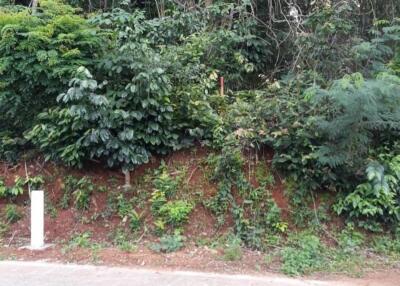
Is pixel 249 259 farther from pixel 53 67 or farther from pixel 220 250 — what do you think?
pixel 53 67

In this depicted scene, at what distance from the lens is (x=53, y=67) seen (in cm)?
828

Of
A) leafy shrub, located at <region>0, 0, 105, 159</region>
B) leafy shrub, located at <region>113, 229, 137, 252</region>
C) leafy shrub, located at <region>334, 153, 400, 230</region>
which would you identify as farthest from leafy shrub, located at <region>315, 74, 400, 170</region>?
leafy shrub, located at <region>0, 0, 105, 159</region>

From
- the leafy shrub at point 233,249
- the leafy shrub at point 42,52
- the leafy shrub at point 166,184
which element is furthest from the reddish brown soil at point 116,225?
the leafy shrub at point 42,52

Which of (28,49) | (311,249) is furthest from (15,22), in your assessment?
(311,249)

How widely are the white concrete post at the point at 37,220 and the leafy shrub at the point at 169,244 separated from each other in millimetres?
1632

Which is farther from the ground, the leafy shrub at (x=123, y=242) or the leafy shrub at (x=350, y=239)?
the leafy shrub at (x=350, y=239)

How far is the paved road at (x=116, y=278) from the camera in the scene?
6.09m

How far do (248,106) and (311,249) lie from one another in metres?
2.98

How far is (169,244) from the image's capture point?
291 inches

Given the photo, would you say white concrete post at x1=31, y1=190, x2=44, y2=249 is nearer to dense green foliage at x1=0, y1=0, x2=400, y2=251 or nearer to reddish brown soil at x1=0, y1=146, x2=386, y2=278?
reddish brown soil at x1=0, y1=146, x2=386, y2=278

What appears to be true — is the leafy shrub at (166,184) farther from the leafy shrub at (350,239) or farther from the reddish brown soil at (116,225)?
the leafy shrub at (350,239)

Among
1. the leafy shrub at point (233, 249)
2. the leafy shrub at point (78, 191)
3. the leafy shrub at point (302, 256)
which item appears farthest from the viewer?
the leafy shrub at point (78, 191)

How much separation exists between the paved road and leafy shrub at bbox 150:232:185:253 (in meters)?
0.73

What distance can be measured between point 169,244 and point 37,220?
6.36 ft
